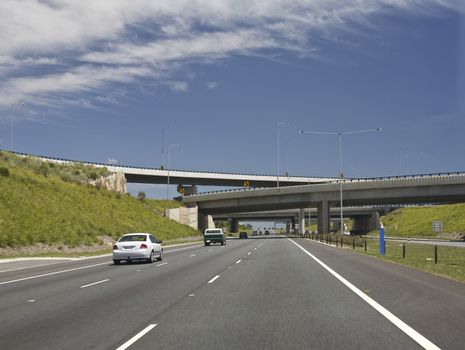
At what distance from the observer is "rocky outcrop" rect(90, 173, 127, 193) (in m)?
76.5

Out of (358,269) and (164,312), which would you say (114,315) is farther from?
(358,269)

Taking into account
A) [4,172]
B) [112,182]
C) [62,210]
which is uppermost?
[112,182]

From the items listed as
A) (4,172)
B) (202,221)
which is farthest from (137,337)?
(202,221)

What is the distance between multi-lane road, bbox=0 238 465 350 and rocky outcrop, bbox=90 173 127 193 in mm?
59206

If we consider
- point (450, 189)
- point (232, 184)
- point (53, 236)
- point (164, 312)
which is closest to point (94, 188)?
point (53, 236)

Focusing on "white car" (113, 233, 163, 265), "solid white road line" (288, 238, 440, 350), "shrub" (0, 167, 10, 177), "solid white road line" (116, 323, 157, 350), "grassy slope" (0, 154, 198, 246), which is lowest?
"solid white road line" (116, 323, 157, 350)

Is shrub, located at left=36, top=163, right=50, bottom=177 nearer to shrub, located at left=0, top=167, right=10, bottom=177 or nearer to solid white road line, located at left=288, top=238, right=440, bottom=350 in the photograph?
shrub, located at left=0, top=167, right=10, bottom=177

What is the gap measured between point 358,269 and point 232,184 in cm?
9998

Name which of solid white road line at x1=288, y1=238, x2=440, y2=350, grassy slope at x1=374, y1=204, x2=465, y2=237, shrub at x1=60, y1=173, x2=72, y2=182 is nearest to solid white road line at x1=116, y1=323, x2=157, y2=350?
solid white road line at x1=288, y1=238, x2=440, y2=350

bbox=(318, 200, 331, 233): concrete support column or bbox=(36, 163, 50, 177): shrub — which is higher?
bbox=(36, 163, 50, 177): shrub

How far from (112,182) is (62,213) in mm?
30759

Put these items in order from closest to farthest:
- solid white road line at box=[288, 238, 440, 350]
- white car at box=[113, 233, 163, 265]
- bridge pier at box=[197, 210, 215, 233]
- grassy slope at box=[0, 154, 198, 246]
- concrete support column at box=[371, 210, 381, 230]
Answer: solid white road line at box=[288, 238, 440, 350]
white car at box=[113, 233, 163, 265]
grassy slope at box=[0, 154, 198, 246]
bridge pier at box=[197, 210, 215, 233]
concrete support column at box=[371, 210, 381, 230]

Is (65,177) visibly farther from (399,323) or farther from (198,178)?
(399,323)

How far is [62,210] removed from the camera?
5116 cm
